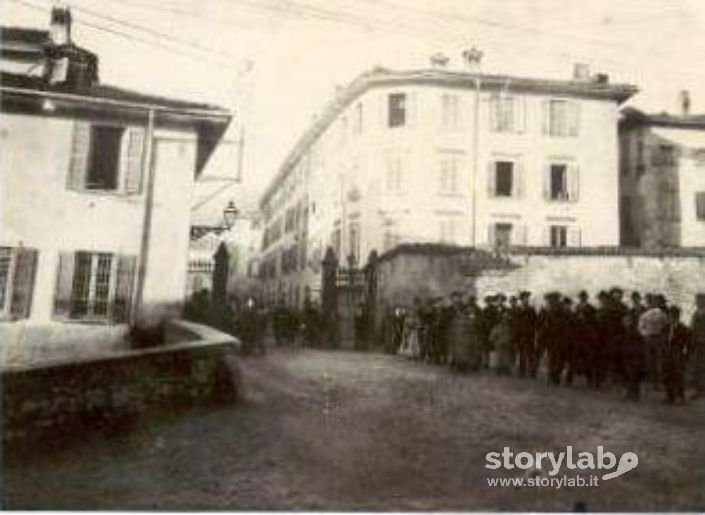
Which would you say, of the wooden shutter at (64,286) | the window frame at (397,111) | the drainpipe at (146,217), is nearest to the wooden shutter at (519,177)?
the window frame at (397,111)

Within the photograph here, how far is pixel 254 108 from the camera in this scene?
7281 millimetres

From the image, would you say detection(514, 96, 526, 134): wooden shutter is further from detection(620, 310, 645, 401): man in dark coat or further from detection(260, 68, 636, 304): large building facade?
detection(620, 310, 645, 401): man in dark coat

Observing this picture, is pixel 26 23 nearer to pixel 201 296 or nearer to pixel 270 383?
pixel 201 296

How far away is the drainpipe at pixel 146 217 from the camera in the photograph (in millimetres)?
7531

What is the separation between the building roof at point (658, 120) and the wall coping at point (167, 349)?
10.2 meters

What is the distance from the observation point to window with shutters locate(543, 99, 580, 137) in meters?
12.1

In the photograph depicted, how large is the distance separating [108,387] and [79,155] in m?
3.13

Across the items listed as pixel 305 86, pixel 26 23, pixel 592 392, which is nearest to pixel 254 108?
pixel 305 86

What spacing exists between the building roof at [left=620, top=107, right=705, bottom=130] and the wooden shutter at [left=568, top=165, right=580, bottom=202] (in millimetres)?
2933

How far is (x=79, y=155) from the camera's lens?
800cm

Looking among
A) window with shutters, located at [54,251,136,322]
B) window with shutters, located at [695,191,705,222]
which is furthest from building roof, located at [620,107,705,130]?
window with shutters, located at [54,251,136,322]

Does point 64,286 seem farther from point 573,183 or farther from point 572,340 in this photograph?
point 573,183

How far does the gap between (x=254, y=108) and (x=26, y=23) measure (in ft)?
6.31

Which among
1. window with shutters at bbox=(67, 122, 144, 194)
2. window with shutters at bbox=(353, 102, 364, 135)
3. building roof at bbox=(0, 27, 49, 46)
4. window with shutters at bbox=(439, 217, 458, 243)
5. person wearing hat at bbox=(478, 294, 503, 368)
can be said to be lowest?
person wearing hat at bbox=(478, 294, 503, 368)
